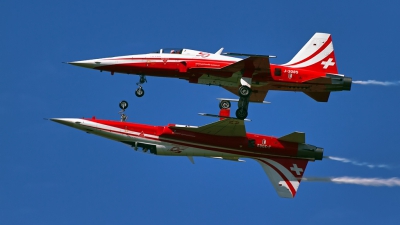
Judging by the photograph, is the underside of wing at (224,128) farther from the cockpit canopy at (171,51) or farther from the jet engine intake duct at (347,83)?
the jet engine intake duct at (347,83)

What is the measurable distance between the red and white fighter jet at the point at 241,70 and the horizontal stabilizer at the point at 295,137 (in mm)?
2296

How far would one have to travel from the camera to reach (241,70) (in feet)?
132

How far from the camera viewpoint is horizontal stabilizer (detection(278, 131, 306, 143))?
4062cm

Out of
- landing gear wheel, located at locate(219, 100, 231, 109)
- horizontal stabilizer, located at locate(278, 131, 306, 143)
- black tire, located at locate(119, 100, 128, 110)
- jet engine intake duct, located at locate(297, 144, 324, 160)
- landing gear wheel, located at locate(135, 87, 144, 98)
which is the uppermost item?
landing gear wheel, located at locate(135, 87, 144, 98)

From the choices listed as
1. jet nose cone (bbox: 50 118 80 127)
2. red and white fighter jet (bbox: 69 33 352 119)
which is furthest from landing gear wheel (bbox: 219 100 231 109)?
jet nose cone (bbox: 50 118 80 127)

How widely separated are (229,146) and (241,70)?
3.83m

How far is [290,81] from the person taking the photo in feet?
133

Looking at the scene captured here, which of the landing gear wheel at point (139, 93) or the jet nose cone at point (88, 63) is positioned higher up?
the jet nose cone at point (88, 63)

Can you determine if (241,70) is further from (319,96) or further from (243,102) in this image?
(319,96)

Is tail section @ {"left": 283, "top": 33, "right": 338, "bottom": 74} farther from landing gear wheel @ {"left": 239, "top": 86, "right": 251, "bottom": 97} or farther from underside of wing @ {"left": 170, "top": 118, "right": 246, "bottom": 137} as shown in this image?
underside of wing @ {"left": 170, "top": 118, "right": 246, "bottom": 137}

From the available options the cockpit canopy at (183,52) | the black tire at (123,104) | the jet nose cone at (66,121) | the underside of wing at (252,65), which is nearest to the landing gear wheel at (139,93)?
the black tire at (123,104)

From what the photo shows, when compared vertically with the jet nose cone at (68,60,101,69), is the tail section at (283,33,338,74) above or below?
above

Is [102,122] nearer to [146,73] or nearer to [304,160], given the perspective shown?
[146,73]

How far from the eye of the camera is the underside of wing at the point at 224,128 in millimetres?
39938
